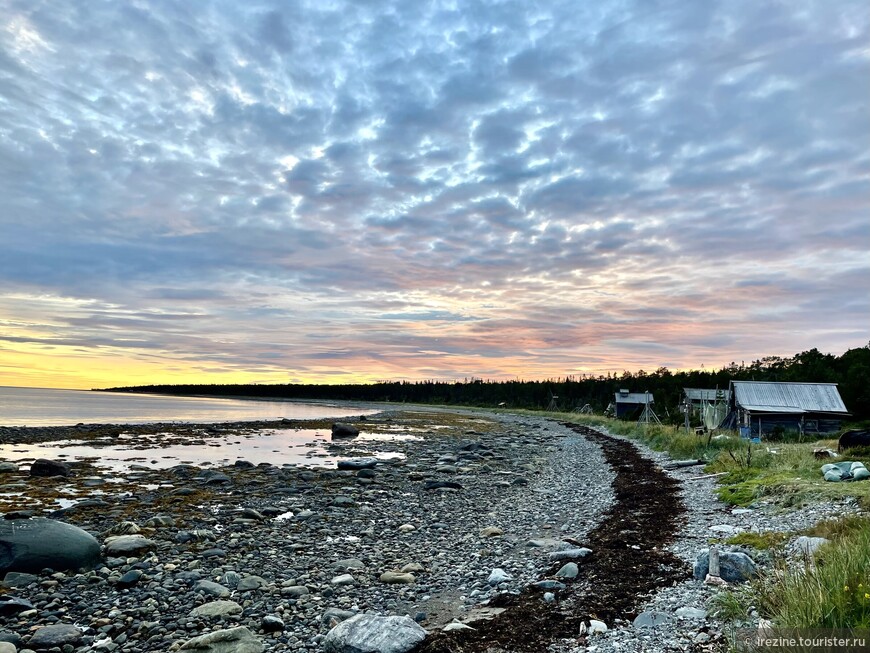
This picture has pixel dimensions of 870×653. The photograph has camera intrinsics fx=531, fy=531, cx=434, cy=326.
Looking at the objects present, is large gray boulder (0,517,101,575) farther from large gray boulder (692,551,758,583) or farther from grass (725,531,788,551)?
grass (725,531,788,551)

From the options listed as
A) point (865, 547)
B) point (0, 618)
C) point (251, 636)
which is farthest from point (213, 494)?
point (865, 547)

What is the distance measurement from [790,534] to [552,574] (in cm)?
422

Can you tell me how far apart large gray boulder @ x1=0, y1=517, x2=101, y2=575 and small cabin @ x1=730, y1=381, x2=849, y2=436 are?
1643 inches

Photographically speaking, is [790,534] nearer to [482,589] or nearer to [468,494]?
[482,589]

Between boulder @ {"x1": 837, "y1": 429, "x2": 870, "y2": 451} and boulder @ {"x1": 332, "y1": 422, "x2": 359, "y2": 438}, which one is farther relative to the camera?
boulder @ {"x1": 332, "y1": 422, "x2": 359, "y2": 438}

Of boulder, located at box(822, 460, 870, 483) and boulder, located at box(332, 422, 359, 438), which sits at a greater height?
boulder, located at box(822, 460, 870, 483)

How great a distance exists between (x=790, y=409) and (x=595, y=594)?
3975 centimetres

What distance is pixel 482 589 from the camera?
8.68 metres

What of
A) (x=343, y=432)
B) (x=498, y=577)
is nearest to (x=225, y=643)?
(x=498, y=577)

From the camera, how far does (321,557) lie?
421 inches

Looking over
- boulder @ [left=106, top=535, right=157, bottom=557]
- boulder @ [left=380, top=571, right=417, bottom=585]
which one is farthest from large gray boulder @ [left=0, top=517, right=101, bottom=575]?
boulder @ [left=380, top=571, right=417, bottom=585]

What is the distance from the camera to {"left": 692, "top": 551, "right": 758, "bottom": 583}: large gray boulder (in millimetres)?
7332

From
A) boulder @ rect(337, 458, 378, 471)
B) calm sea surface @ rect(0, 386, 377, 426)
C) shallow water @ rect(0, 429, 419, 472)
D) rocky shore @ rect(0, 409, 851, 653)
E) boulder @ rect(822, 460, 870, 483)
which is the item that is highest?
boulder @ rect(822, 460, 870, 483)

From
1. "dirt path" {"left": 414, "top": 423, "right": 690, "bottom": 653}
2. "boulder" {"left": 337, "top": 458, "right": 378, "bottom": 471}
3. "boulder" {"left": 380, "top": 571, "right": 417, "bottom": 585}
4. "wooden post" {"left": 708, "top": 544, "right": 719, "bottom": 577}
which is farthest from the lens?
"boulder" {"left": 337, "top": 458, "right": 378, "bottom": 471}
